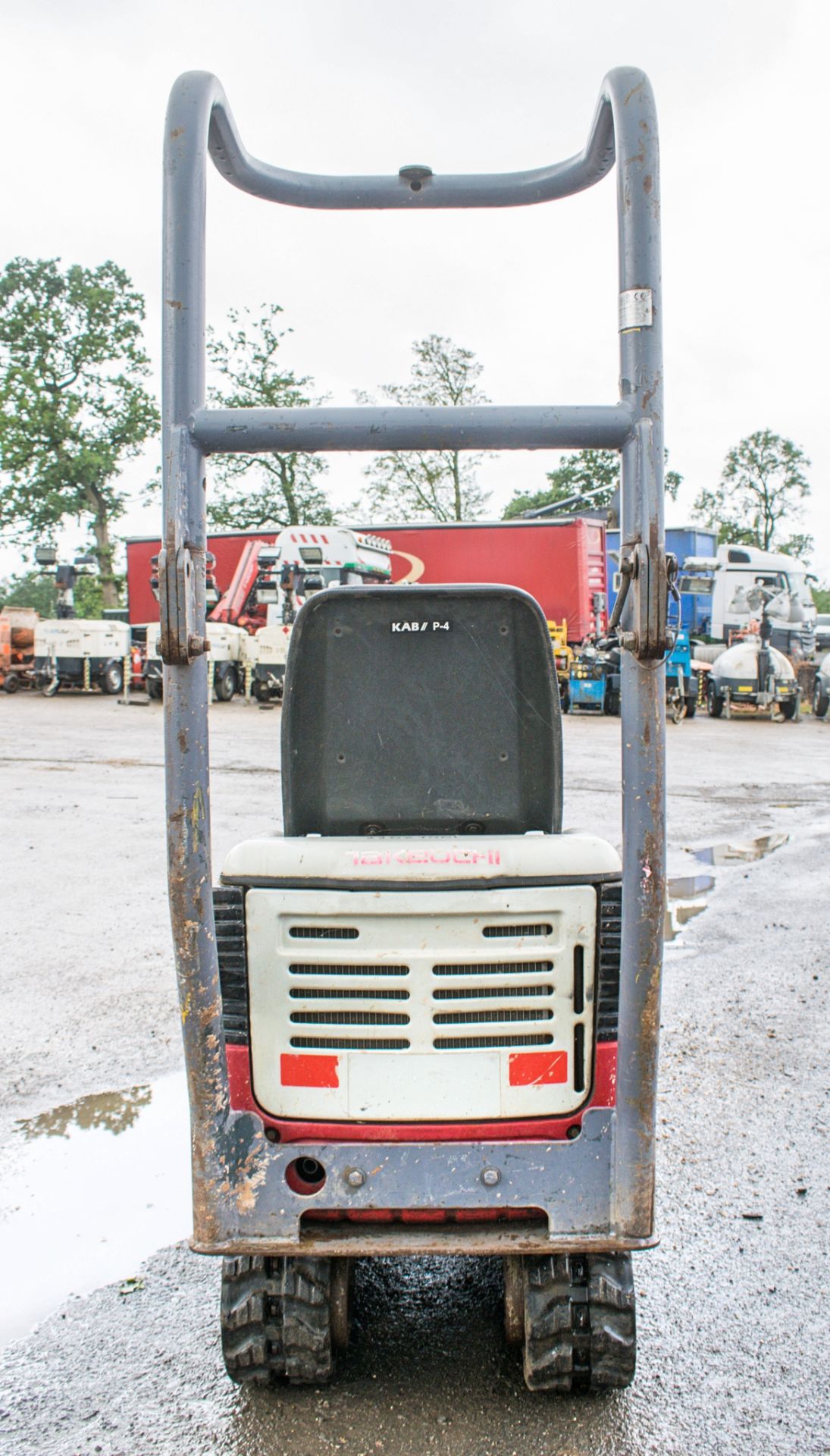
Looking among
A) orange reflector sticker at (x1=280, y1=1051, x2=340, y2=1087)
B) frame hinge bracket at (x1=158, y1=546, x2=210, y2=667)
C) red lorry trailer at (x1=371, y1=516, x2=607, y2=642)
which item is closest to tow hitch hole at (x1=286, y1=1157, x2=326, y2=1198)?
orange reflector sticker at (x1=280, y1=1051, x2=340, y2=1087)

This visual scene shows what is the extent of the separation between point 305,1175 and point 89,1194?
136 cm

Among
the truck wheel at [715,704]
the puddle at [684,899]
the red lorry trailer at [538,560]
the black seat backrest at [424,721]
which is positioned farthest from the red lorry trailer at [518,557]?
the black seat backrest at [424,721]

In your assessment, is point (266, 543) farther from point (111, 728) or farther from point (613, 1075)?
point (613, 1075)

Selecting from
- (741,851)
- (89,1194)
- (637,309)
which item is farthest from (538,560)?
(637,309)

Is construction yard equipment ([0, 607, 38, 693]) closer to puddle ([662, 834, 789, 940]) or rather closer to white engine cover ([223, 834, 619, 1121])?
puddle ([662, 834, 789, 940])

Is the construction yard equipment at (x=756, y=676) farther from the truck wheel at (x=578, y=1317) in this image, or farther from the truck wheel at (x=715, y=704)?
the truck wheel at (x=578, y=1317)

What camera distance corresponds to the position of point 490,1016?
7.42 feet

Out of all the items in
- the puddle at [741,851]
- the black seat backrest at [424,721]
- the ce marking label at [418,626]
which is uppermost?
the ce marking label at [418,626]

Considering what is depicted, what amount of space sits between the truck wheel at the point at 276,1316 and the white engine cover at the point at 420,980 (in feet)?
1.10

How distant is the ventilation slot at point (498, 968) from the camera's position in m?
2.24

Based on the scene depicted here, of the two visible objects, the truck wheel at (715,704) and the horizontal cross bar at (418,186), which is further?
the truck wheel at (715,704)

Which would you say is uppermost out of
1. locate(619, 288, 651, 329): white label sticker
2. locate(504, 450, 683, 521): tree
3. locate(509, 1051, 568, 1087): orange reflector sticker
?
locate(504, 450, 683, 521): tree

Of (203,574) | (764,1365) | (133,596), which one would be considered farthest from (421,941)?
(133,596)

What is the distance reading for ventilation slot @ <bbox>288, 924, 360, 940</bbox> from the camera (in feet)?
7.29
